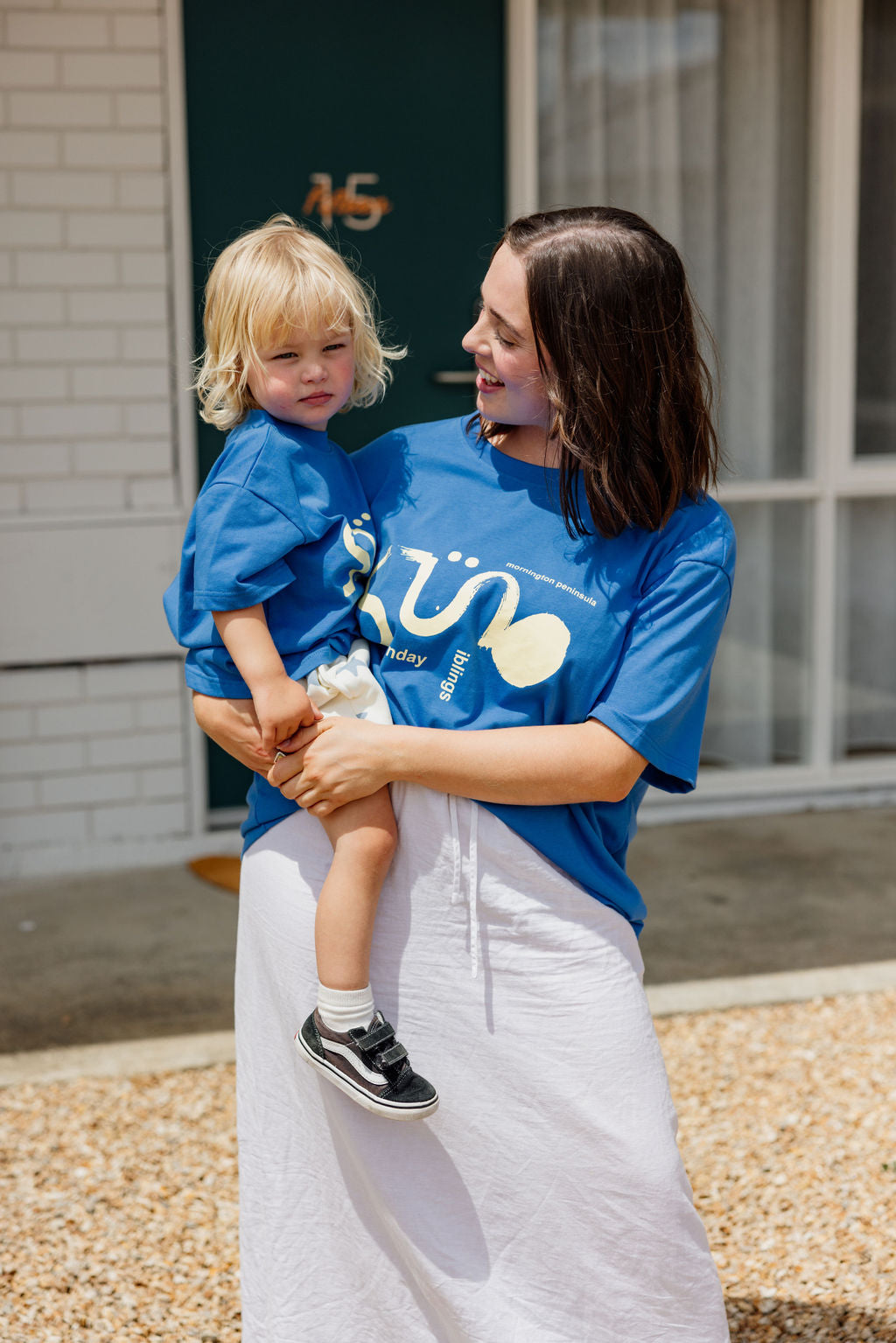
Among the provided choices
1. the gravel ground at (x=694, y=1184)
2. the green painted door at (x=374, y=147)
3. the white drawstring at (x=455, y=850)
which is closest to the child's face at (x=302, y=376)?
the white drawstring at (x=455, y=850)

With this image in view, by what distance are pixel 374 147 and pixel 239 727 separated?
299cm

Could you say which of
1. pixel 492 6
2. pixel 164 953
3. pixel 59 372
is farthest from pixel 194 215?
pixel 164 953

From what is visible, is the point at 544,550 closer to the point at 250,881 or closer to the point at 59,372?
the point at 250,881

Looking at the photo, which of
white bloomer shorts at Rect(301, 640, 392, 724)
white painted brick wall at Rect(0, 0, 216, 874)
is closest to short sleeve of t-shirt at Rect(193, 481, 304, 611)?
white bloomer shorts at Rect(301, 640, 392, 724)

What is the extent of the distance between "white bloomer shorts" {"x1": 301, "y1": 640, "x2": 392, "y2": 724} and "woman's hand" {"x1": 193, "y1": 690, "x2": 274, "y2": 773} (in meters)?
0.08

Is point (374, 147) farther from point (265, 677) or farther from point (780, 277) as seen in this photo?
point (265, 677)

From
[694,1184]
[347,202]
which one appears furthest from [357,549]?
[347,202]

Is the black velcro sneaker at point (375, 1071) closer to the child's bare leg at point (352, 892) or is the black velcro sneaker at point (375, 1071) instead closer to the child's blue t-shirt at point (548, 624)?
the child's bare leg at point (352, 892)

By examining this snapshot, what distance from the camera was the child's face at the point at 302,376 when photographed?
163cm

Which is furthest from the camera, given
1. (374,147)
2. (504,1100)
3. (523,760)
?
(374,147)

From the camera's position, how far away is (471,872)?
1.57 meters

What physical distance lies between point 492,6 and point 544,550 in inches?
127

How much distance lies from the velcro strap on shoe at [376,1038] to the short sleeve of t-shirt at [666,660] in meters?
0.42

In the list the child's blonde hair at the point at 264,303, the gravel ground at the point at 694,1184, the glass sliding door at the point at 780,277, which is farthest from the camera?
the glass sliding door at the point at 780,277
